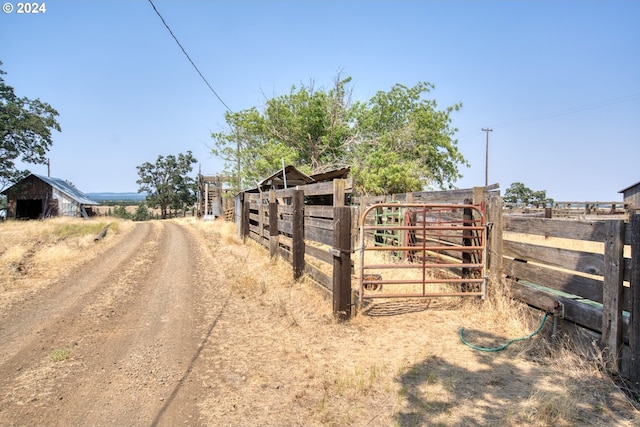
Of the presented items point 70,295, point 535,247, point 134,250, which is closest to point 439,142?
point 134,250

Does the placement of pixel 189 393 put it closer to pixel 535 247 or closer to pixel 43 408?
pixel 43 408

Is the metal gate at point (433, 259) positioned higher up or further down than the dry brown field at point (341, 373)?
higher up

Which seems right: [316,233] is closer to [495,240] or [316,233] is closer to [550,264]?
[495,240]

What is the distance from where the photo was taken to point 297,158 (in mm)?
22281

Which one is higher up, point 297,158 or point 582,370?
point 297,158

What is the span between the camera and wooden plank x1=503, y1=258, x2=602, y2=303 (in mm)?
3805

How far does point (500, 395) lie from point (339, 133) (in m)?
20.8

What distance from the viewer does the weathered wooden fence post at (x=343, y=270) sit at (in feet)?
17.0

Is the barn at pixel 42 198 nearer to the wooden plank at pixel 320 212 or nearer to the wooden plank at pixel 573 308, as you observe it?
the wooden plank at pixel 320 212

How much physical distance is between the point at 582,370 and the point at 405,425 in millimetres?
1988

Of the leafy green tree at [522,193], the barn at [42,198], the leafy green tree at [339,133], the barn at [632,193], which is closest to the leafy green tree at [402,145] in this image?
the leafy green tree at [339,133]

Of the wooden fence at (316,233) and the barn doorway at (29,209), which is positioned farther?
the barn doorway at (29,209)

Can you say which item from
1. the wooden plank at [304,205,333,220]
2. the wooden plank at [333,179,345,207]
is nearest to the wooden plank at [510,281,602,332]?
the wooden plank at [333,179,345,207]

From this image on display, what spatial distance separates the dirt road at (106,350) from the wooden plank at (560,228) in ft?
13.8
